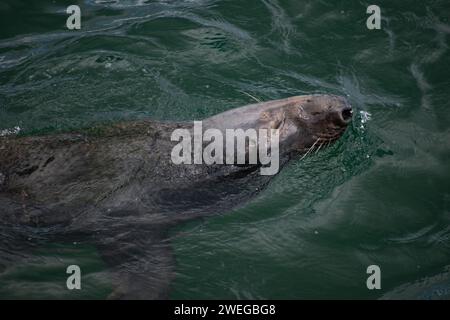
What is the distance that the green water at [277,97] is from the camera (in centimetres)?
598

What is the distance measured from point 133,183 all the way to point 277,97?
9.69 feet

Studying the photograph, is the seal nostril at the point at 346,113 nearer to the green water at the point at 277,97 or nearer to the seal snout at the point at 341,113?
the seal snout at the point at 341,113

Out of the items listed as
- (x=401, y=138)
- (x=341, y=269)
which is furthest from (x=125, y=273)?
(x=401, y=138)

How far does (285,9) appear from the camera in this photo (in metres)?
9.46

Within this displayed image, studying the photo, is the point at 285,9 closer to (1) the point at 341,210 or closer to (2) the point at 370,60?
(2) the point at 370,60

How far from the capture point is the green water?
5.98 meters

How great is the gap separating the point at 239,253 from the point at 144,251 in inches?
38.6

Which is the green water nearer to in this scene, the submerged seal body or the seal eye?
the submerged seal body

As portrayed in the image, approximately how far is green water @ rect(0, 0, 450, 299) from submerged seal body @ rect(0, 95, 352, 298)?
289 millimetres

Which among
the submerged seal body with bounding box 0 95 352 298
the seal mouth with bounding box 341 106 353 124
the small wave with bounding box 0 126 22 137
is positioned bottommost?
the submerged seal body with bounding box 0 95 352 298

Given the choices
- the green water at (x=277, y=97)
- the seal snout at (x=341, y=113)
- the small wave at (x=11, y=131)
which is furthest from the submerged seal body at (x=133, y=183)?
the small wave at (x=11, y=131)

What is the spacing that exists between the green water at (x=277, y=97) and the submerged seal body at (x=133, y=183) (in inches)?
11.4

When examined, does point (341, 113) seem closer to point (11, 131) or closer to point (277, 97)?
point (277, 97)

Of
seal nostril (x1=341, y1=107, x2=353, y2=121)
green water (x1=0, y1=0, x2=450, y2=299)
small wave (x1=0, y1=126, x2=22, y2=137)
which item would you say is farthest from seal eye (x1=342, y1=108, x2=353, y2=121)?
small wave (x1=0, y1=126, x2=22, y2=137)
